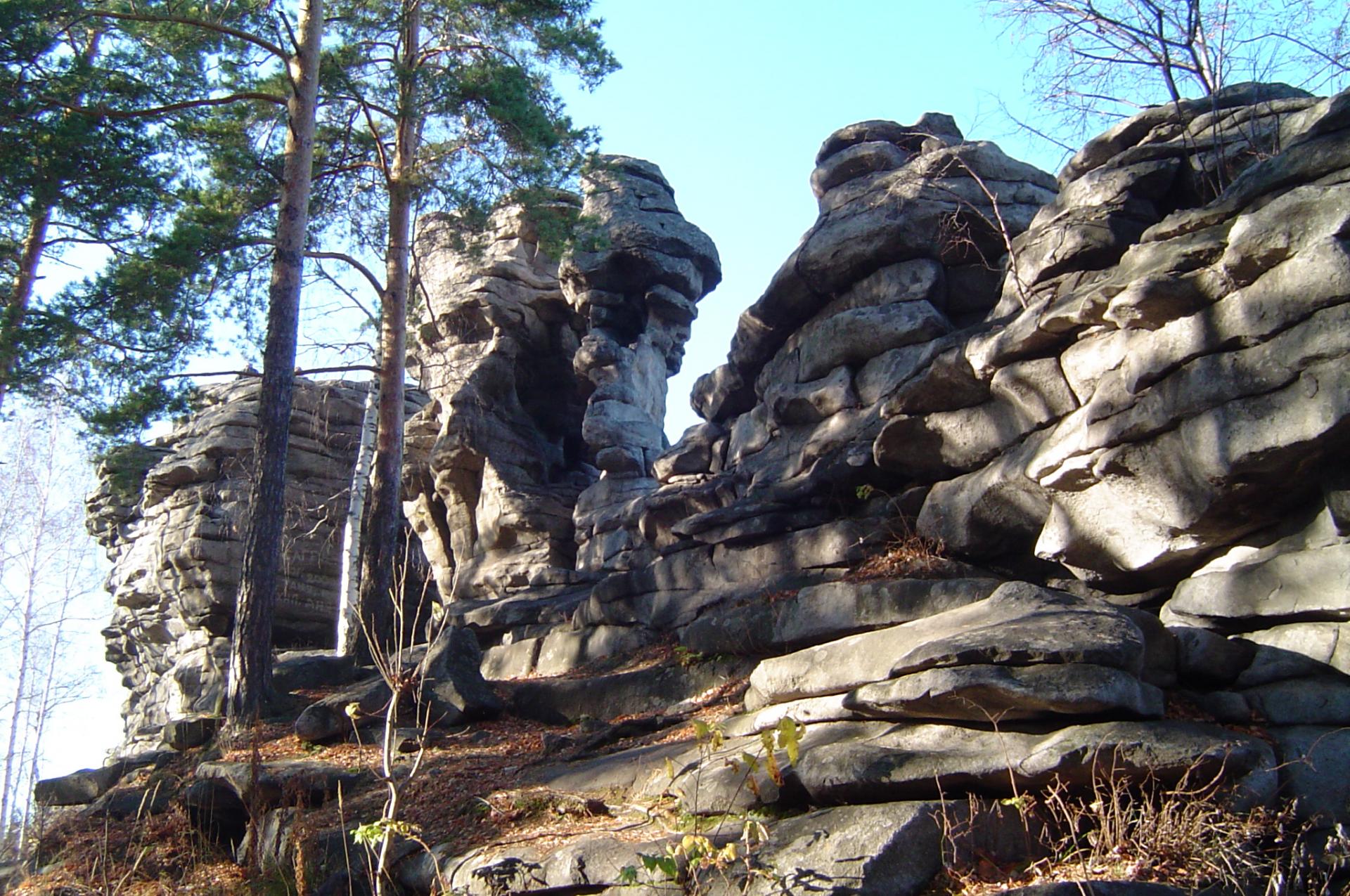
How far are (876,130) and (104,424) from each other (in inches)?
513

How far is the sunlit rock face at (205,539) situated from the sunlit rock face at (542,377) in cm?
226

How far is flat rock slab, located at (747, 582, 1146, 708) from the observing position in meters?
7.07

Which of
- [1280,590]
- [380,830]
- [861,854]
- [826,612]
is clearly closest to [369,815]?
[380,830]

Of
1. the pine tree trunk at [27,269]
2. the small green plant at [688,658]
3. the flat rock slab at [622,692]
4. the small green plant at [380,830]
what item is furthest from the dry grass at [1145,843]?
the pine tree trunk at [27,269]

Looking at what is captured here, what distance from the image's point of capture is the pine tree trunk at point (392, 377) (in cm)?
1482

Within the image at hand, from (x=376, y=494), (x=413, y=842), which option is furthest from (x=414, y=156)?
(x=413, y=842)

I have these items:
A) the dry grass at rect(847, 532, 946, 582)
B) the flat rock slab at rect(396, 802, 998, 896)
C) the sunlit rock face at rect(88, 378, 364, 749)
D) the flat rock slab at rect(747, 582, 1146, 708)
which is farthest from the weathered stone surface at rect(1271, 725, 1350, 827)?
the sunlit rock face at rect(88, 378, 364, 749)

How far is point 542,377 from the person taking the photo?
25906mm

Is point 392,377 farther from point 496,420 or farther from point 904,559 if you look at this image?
point 904,559

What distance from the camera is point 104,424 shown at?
50.7 ft

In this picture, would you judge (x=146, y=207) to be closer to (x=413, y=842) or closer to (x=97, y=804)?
(x=97, y=804)

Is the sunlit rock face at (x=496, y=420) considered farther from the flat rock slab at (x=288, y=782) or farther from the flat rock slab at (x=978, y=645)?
the flat rock slab at (x=978, y=645)

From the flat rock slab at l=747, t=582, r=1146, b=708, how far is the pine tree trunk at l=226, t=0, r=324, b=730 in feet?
21.4

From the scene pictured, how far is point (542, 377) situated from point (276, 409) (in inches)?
497
